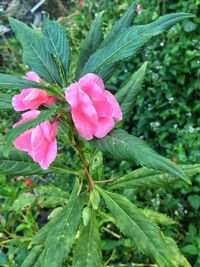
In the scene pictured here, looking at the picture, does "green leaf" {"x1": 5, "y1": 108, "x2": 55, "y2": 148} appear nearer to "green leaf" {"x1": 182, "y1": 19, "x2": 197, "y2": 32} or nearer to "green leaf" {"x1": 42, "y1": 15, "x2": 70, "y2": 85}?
"green leaf" {"x1": 42, "y1": 15, "x2": 70, "y2": 85}

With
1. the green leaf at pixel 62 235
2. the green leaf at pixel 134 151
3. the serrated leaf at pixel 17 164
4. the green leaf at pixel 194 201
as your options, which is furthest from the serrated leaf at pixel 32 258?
the green leaf at pixel 194 201

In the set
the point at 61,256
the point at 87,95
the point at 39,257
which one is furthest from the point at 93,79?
the point at 39,257

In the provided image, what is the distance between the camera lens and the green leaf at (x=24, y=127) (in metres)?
1.02

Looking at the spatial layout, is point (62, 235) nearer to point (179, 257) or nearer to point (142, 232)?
point (142, 232)

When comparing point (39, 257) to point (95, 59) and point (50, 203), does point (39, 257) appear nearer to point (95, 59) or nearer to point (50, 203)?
point (50, 203)

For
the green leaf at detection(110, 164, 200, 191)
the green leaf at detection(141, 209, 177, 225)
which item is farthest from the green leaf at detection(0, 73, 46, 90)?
the green leaf at detection(141, 209, 177, 225)

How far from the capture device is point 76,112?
3.65 ft

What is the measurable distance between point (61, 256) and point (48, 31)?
0.65m

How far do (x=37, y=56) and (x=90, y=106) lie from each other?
33 cm

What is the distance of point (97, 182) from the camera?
1.61 metres

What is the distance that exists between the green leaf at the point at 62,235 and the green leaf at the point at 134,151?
12.5 inches

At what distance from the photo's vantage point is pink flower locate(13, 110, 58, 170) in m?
1.17

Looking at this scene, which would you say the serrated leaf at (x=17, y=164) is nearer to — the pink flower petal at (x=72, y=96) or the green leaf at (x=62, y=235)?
the green leaf at (x=62, y=235)

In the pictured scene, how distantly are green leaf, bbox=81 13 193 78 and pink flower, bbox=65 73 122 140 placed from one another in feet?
0.24
